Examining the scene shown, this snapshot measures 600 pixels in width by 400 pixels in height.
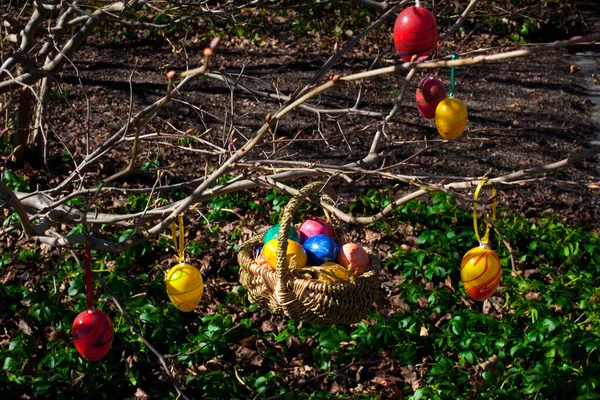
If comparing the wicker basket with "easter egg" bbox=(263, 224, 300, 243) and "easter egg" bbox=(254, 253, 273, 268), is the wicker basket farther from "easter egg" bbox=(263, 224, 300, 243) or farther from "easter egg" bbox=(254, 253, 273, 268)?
"easter egg" bbox=(263, 224, 300, 243)

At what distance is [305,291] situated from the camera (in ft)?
10.8

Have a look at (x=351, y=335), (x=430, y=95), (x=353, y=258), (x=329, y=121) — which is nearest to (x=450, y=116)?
(x=430, y=95)

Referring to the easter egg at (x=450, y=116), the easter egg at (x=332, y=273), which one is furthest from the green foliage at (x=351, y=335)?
the easter egg at (x=450, y=116)

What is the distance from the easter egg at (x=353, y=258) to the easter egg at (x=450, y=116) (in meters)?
0.70

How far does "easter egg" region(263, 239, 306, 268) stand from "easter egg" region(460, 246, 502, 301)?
75 centimetres

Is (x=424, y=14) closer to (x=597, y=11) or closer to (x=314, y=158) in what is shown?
(x=314, y=158)

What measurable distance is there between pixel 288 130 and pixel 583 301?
319cm

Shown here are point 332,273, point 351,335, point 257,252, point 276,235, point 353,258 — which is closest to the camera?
point 332,273

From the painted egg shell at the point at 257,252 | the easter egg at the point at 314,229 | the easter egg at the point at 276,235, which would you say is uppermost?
the easter egg at the point at 276,235

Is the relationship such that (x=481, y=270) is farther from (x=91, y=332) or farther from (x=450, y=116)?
(x=91, y=332)

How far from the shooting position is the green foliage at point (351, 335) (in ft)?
14.2

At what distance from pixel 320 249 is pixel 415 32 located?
1.15 metres

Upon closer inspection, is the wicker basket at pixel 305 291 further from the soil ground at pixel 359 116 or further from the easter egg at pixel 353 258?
the soil ground at pixel 359 116

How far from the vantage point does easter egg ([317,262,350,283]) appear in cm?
338
